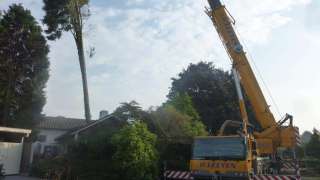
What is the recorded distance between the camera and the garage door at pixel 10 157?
83.4 ft

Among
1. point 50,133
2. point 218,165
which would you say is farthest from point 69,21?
point 50,133

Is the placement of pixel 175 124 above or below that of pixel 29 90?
below

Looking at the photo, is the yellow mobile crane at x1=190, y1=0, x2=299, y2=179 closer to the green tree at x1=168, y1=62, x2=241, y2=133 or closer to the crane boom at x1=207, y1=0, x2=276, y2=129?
the crane boom at x1=207, y1=0, x2=276, y2=129

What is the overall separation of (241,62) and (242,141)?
17.1ft

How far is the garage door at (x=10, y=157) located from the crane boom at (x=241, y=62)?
1681cm

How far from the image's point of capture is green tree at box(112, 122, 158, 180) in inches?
747

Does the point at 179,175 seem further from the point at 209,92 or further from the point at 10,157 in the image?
the point at 209,92

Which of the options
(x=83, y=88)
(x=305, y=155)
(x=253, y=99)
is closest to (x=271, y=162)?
(x=253, y=99)

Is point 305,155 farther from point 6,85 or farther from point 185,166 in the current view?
point 6,85

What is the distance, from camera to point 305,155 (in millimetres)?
40062

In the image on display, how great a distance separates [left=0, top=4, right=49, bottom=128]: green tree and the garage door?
4439mm

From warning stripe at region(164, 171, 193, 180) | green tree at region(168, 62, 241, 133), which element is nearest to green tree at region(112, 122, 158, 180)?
warning stripe at region(164, 171, 193, 180)

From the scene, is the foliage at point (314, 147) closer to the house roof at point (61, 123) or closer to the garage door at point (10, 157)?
the house roof at point (61, 123)

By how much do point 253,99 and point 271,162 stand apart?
3182 mm
